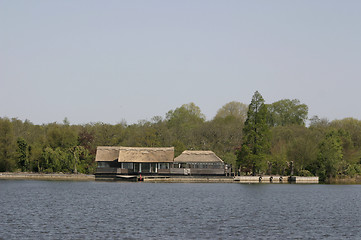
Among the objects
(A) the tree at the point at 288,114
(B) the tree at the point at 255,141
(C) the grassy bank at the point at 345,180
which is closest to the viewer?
(B) the tree at the point at 255,141

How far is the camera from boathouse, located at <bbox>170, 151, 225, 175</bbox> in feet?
279

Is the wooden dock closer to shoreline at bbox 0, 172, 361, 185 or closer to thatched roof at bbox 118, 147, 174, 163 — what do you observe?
shoreline at bbox 0, 172, 361, 185

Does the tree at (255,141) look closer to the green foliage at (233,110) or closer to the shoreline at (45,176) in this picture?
the shoreline at (45,176)

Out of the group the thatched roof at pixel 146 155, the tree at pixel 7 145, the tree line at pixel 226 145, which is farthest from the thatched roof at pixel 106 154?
the tree at pixel 7 145

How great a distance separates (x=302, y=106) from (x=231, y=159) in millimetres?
48090

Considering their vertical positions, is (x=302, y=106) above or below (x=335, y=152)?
above

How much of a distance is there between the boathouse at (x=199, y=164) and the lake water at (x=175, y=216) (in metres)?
28.1

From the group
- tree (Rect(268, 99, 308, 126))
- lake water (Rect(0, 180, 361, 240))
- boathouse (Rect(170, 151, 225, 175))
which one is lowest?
lake water (Rect(0, 180, 361, 240))

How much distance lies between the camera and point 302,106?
133250 millimetres

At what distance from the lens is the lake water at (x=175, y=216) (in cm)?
2975

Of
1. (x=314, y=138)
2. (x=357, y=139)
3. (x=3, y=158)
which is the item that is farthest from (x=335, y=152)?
(x=3, y=158)

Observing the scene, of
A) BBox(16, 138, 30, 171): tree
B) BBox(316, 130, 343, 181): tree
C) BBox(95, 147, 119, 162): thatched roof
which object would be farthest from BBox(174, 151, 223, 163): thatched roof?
BBox(16, 138, 30, 171): tree

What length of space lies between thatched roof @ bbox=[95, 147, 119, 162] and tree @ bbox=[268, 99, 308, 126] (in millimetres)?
57592

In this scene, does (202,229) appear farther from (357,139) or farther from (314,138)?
(357,139)
